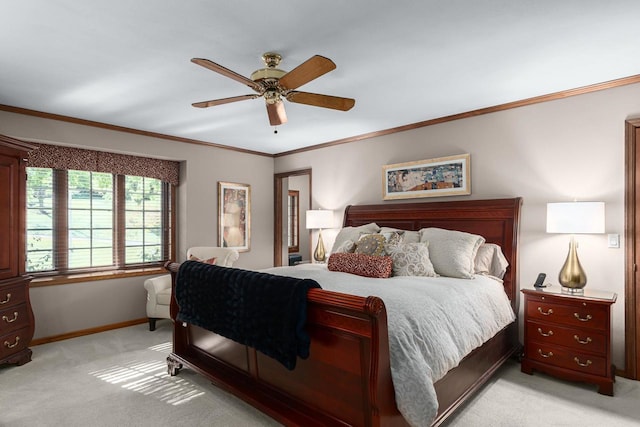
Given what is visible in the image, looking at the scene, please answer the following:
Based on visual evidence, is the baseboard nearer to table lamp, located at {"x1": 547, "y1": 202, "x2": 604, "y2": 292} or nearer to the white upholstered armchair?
the white upholstered armchair

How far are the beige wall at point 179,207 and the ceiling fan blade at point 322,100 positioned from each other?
9.38 ft

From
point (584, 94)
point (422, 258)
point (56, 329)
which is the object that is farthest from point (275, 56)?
point (56, 329)

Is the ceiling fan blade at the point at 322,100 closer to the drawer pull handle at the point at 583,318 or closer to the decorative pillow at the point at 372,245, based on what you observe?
the decorative pillow at the point at 372,245

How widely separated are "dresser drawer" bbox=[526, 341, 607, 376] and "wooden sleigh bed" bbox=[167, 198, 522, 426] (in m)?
0.24

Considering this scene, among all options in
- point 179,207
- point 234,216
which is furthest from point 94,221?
point 234,216

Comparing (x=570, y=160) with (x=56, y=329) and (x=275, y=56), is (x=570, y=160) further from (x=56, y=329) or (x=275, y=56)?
(x=56, y=329)

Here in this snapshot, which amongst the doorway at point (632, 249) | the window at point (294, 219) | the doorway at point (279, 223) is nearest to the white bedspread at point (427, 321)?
the doorway at point (632, 249)

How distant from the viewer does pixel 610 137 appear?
9.80 ft

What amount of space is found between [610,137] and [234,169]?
459 centimetres

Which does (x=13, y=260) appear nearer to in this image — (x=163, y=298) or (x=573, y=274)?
(x=163, y=298)

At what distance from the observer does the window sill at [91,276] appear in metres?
3.88

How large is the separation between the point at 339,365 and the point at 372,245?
1.63 m

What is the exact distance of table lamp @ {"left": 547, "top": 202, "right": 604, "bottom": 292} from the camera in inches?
109

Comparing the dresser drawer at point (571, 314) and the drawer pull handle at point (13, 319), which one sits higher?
the dresser drawer at point (571, 314)
